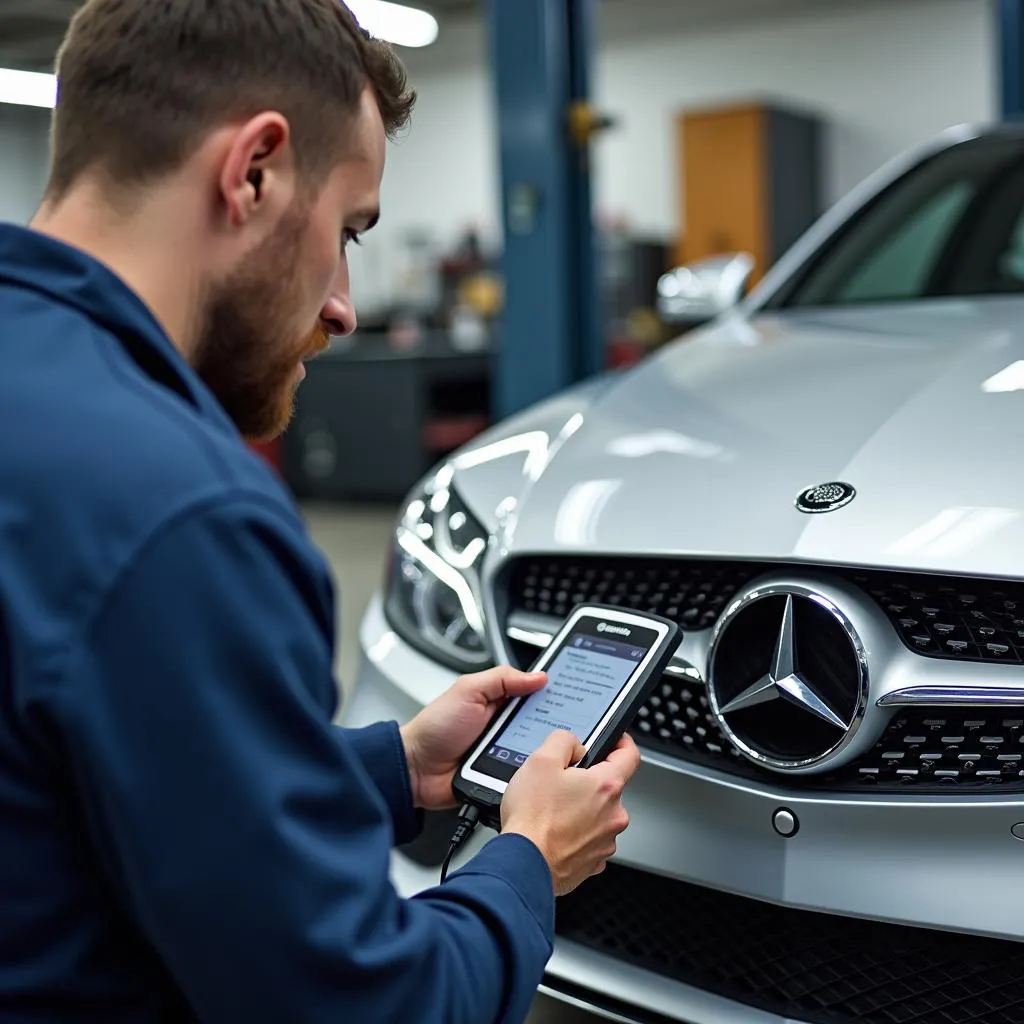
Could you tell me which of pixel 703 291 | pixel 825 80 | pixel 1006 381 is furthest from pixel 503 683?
pixel 825 80

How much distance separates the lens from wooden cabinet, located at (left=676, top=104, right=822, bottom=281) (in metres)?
9.80

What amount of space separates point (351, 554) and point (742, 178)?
6.06 metres

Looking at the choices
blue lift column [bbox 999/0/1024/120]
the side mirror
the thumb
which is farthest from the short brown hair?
blue lift column [bbox 999/0/1024/120]

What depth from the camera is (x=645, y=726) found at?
1.33m

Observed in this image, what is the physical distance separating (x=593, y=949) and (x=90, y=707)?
0.87 meters

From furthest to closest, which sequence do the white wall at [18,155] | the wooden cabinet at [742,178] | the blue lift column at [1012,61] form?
the white wall at [18,155]
the wooden cabinet at [742,178]
the blue lift column at [1012,61]

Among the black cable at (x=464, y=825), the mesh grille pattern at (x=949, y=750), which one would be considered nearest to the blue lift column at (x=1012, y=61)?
the mesh grille pattern at (x=949, y=750)

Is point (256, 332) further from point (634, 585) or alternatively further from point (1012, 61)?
point (1012, 61)

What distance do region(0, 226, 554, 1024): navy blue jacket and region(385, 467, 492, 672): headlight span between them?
0.77m

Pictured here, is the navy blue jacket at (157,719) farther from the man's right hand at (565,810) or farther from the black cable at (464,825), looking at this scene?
the black cable at (464,825)

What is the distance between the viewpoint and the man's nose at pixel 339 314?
944 mm

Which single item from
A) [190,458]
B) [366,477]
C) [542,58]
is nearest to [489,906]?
[190,458]

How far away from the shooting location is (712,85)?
1112 centimetres

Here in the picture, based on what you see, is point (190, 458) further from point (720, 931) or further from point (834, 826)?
point (720, 931)
